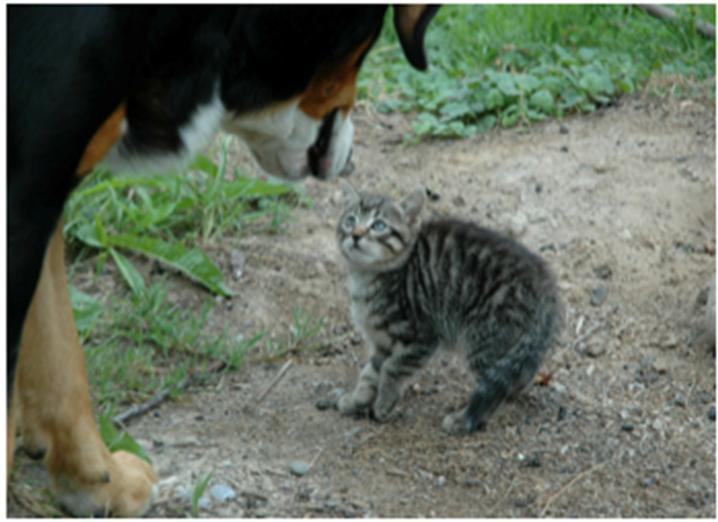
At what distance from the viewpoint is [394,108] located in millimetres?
7457

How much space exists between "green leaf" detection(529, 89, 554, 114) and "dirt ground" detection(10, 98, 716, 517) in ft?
0.32

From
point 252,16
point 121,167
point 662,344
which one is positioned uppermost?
point 252,16

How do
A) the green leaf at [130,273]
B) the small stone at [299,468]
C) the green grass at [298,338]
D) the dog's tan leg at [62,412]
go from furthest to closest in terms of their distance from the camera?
the green leaf at [130,273] < the green grass at [298,338] < the small stone at [299,468] < the dog's tan leg at [62,412]

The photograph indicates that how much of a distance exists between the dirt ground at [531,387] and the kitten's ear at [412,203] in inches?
25.1

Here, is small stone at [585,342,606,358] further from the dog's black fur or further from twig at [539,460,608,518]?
the dog's black fur

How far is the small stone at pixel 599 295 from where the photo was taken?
565cm

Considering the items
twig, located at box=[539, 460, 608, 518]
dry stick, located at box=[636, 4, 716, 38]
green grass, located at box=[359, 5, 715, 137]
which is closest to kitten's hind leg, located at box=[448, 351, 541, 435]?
Result: twig, located at box=[539, 460, 608, 518]

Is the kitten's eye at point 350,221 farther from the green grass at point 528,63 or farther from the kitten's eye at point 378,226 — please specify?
the green grass at point 528,63

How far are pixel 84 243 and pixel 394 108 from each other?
228 cm

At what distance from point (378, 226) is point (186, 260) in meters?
0.95

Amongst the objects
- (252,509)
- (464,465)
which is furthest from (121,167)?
(464,465)

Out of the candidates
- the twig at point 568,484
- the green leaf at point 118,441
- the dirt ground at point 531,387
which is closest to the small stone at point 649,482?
the dirt ground at point 531,387

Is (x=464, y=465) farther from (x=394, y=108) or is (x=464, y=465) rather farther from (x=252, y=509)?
(x=394, y=108)

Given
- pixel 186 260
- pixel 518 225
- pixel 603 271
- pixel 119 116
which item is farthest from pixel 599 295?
pixel 119 116
